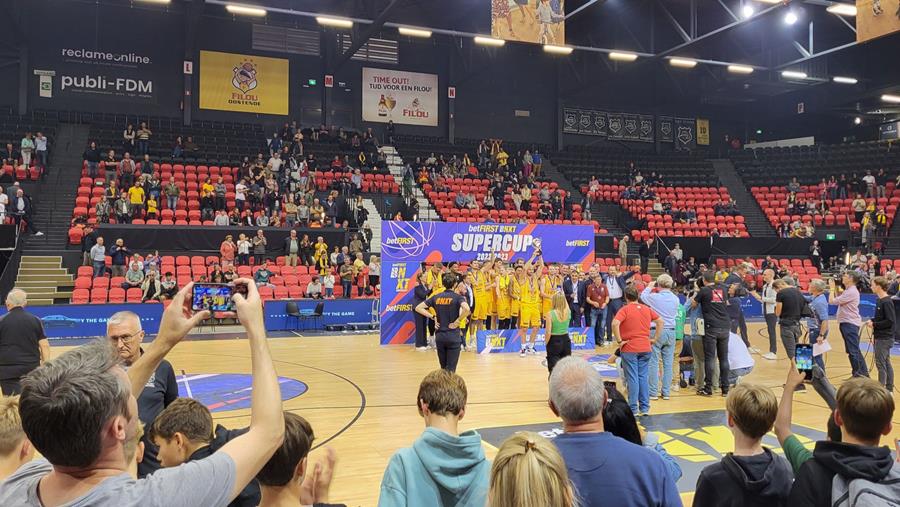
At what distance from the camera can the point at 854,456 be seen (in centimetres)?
221

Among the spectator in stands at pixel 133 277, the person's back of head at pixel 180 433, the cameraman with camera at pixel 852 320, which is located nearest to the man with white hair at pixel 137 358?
the person's back of head at pixel 180 433

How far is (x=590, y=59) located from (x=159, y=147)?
1889 cm

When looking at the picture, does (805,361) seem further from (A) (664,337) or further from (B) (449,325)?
(A) (664,337)

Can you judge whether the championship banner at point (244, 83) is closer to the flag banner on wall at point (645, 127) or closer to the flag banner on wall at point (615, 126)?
the flag banner on wall at point (615, 126)

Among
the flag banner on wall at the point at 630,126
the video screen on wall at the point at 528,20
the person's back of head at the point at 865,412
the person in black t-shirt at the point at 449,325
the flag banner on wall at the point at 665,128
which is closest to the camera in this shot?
the person's back of head at the point at 865,412

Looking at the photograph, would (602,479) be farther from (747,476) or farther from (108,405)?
(108,405)

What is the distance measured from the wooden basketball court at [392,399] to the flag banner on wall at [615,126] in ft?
67.9

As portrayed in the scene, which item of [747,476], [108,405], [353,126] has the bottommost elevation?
[747,476]

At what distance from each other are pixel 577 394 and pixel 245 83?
86.5 feet

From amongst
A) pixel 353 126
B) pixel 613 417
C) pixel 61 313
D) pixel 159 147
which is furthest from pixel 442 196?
pixel 613 417

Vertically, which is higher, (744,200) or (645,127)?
(645,127)

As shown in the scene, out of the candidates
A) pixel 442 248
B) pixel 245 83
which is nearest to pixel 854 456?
pixel 442 248

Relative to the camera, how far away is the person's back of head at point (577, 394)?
2.41 metres

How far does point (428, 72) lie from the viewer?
1140 inches
